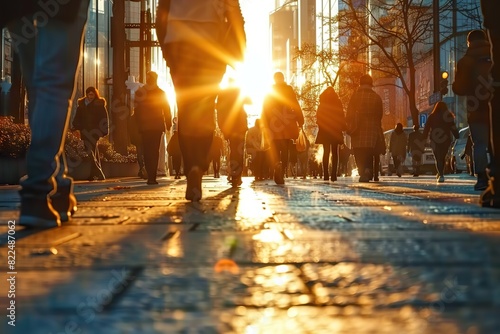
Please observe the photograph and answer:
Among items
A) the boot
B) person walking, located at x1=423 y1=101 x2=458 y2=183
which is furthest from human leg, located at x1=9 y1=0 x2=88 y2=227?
person walking, located at x1=423 y1=101 x2=458 y2=183

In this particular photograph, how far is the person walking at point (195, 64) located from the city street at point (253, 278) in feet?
8.89


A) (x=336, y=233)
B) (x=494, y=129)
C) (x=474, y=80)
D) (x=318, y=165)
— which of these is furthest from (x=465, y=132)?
(x=336, y=233)

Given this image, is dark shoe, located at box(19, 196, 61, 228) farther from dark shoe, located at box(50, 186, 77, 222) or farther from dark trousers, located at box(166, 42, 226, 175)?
dark trousers, located at box(166, 42, 226, 175)

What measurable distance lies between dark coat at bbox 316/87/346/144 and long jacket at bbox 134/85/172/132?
3.59 meters

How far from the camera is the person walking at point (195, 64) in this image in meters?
6.62

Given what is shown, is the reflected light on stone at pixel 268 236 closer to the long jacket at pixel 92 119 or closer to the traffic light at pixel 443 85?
the long jacket at pixel 92 119

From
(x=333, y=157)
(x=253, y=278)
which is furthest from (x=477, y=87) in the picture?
(x=253, y=278)

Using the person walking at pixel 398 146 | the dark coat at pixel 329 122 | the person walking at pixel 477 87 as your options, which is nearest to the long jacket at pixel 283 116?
the dark coat at pixel 329 122

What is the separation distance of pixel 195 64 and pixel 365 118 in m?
9.18

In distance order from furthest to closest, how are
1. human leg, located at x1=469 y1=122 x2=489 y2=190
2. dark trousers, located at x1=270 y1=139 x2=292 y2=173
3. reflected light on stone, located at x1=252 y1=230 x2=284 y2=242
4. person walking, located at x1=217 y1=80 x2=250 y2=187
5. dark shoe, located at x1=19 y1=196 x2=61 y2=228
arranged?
dark trousers, located at x1=270 y1=139 x2=292 y2=173 → person walking, located at x1=217 y1=80 x2=250 y2=187 → human leg, located at x1=469 y1=122 x2=489 y2=190 → dark shoe, located at x1=19 y1=196 x2=61 y2=228 → reflected light on stone, located at x1=252 y1=230 x2=284 y2=242

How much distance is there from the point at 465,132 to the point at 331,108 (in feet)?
43.7

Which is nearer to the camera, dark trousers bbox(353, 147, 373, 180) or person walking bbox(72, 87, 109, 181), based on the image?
dark trousers bbox(353, 147, 373, 180)

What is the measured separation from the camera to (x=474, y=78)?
32.1 feet

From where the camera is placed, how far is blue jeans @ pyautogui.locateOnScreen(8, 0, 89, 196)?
3984 mm
